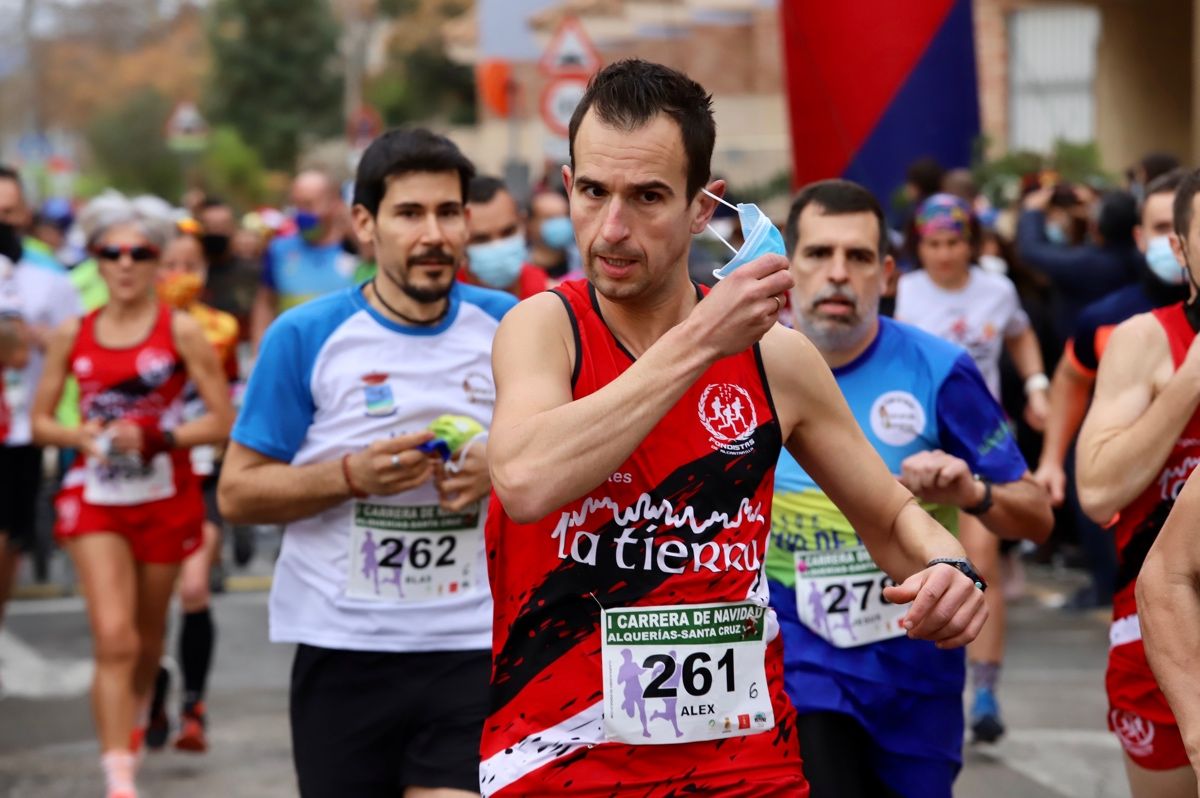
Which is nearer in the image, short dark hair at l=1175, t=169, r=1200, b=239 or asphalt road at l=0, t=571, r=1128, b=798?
short dark hair at l=1175, t=169, r=1200, b=239

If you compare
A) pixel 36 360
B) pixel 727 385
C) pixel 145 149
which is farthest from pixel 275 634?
pixel 145 149

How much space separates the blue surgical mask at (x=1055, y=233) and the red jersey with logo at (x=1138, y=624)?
7717 mm

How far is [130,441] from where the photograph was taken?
7.40m

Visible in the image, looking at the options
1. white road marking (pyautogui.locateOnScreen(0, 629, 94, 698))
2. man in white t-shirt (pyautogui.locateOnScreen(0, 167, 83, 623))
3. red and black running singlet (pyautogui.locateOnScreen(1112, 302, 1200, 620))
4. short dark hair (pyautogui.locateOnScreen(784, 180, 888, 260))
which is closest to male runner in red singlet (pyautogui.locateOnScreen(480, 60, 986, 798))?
red and black running singlet (pyautogui.locateOnScreen(1112, 302, 1200, 620))

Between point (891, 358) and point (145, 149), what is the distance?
292 ft

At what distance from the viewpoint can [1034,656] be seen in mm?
10562

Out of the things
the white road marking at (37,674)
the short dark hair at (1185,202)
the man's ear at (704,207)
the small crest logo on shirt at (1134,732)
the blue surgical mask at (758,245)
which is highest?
the man's ear at (704,207)

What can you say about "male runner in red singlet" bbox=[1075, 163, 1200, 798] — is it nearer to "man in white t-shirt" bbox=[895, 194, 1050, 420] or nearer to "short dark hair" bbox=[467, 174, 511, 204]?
"short dark hair" bbox=[467, 174, 511, 204]

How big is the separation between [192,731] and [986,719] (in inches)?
132

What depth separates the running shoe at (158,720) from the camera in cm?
876

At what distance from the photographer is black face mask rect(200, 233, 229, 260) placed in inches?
530

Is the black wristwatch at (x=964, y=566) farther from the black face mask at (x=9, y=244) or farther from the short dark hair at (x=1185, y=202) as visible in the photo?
the black face mask at (x=9, y=244)

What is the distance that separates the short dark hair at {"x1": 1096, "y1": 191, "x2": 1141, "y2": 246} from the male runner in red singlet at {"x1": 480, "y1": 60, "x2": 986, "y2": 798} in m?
7.42

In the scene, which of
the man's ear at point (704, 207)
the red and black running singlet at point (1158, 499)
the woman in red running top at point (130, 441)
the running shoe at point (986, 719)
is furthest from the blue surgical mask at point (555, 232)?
Answer: the man's ear at point (704, 207)
